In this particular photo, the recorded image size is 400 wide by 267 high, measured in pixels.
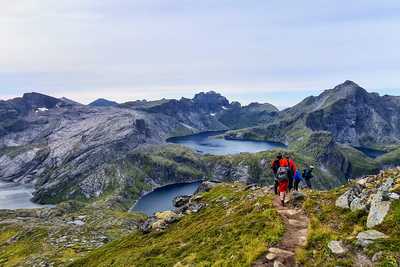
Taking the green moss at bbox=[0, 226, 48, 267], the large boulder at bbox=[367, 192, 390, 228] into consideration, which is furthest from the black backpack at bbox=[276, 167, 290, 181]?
the green moss at bbox=[0, 226, 48, 267]

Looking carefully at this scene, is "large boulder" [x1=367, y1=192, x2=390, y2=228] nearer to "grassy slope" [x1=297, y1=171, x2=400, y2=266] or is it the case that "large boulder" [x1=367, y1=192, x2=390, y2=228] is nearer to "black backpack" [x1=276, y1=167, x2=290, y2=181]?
"grassy slope" [x1=297, y1=171, x2=400, y2=266]

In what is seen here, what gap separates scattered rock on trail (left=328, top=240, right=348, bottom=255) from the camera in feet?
76.8

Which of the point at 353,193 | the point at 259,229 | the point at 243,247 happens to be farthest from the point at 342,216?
the point at 243,247

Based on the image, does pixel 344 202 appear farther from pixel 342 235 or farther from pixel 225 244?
pixel 225 244

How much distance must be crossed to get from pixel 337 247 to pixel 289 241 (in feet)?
13.4

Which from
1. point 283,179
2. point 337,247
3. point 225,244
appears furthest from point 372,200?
point 283,179

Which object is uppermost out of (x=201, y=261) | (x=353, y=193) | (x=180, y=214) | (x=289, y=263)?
(x=353, y=193)

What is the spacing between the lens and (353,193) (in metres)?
33.2

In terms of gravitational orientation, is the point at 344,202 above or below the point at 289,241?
above

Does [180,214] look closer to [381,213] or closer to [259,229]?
[259,229]

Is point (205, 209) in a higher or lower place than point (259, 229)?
lower

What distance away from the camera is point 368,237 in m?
24.0

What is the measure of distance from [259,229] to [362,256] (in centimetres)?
948

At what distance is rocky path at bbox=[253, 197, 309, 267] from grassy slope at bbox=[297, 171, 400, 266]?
0.74 m
